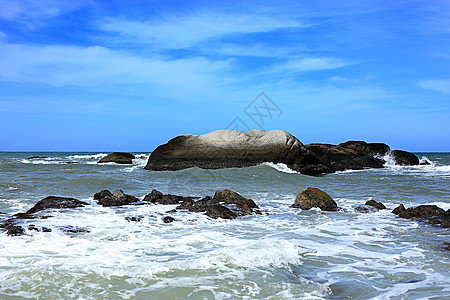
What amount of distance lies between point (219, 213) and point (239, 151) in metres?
13.0

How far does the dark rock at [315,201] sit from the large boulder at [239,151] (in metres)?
10.9

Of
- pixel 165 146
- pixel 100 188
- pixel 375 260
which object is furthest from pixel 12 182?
pixel 375 260

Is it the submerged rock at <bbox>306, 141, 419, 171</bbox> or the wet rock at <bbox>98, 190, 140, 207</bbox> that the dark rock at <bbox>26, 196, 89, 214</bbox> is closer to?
the wet rock at <bbox>98, 190, 140, 207</bbox>

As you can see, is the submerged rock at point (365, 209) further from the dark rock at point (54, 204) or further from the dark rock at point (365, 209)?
the dark rock at point (54, 204)

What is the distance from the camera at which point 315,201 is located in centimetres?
951

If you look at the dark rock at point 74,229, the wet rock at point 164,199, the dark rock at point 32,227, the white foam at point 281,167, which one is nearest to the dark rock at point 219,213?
the wet rock at point 164,199

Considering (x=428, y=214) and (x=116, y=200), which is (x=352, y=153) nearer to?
(x=428, y=214)

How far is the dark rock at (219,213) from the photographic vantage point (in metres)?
8.12

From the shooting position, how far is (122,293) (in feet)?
12.8

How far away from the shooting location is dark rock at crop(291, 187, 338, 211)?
938 cm

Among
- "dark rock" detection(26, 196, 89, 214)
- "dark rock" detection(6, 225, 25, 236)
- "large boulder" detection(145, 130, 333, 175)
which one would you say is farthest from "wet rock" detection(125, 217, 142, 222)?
A: "large boulder" detection(145, 130, 333, 175)

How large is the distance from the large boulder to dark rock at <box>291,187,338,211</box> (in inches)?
428

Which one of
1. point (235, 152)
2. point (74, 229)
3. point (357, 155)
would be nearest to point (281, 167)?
point (235, 152)

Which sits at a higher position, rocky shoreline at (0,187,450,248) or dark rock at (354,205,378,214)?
rocky shoreline at (0,187,450,248)
